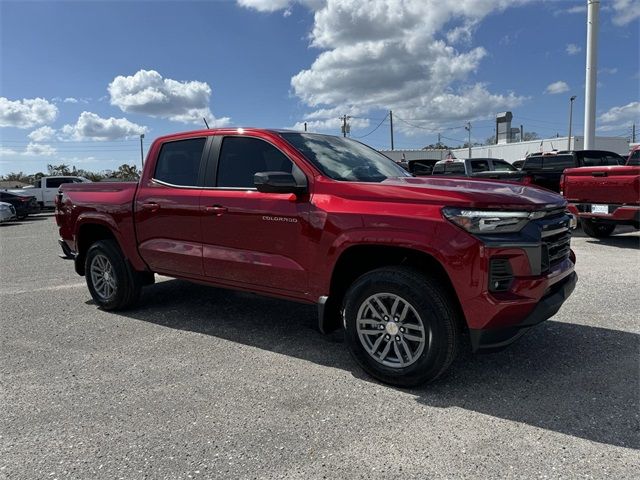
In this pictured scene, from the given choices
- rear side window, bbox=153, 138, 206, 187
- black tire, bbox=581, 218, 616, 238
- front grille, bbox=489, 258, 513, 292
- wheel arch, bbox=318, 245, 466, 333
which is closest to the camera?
front grille, bbox=489, 258, 513, 292

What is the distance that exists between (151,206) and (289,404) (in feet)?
8.90

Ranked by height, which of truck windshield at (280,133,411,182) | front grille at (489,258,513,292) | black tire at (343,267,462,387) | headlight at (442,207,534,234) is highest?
truck windshield at (280,133,411,182)

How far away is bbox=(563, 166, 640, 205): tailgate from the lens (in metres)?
8.61

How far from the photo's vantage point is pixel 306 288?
4055 millimetres

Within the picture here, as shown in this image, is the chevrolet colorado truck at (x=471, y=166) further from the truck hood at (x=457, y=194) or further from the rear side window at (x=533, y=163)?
the truck hood at (x=457, y=194)

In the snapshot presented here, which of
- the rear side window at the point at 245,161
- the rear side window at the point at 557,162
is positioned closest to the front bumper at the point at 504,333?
the rear side window at the point at 245,161

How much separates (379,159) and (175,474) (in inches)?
132

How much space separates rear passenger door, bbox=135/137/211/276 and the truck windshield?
3.49ft

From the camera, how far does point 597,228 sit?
10.5 meters

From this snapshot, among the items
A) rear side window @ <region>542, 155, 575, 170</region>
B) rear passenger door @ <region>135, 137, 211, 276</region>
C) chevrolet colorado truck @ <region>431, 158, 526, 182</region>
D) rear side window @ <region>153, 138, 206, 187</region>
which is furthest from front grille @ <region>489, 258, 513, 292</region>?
chevrolet colorado truck @ <region>431, 158, 526, 182</region>

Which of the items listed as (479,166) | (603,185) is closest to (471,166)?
(479,166)

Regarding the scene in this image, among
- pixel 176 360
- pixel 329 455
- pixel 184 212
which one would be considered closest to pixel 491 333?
pixel 329 455

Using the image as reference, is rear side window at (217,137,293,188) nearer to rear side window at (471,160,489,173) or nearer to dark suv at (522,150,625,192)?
dark suv at (522,150,625,192)

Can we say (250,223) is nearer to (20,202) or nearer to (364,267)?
(364,267)
